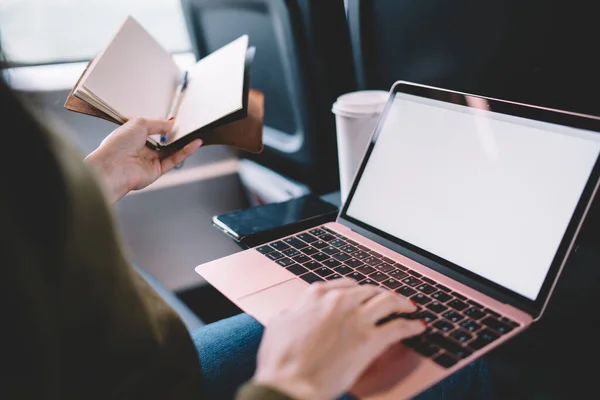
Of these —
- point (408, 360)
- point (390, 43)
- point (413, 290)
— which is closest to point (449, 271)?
point (413, 290)

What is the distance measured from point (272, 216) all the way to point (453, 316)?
467 mm

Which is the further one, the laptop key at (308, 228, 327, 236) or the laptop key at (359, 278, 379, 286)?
the laptop key at (308, 228, 327, 236)

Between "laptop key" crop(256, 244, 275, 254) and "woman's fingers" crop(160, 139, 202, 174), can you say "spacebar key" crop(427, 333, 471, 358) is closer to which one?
"laptop key" crop(256, 244, 275, 254)

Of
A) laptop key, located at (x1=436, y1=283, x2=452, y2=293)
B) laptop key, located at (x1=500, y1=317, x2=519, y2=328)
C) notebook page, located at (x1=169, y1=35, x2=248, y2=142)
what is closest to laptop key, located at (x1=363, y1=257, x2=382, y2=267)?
laptop key, located at (x1=436, y1=283, x2=452, y2=293)

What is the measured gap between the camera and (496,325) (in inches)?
25.2

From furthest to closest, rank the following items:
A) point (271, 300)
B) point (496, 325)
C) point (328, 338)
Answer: point (271, 300) < point (496, 325) < point (328, 338)

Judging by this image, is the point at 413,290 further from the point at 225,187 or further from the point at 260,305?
the point at 225,187

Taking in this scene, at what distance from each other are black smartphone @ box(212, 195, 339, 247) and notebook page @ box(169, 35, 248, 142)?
7.8 inches

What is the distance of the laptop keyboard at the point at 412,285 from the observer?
2.00ft

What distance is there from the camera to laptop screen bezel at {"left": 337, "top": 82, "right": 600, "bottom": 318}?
24.8 inches

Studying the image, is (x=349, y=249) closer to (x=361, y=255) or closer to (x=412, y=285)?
(x=361, y=255)

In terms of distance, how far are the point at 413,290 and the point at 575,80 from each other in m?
0.36

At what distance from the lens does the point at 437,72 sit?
36.3 inches

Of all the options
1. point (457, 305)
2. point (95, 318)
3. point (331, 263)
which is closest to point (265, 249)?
point (331, 263)
